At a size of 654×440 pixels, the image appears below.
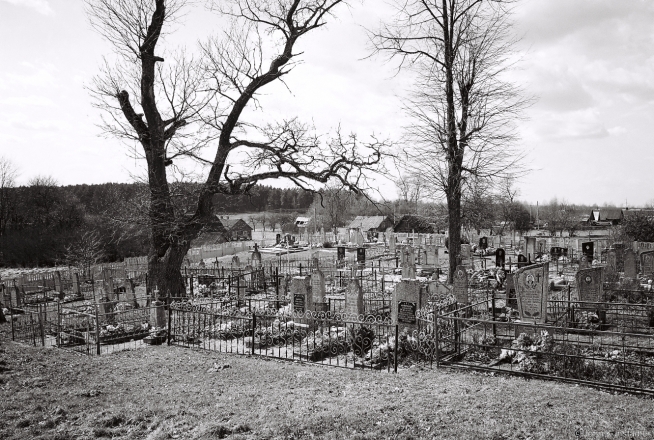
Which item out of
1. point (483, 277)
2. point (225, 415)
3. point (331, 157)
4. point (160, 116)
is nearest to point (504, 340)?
point (225, 415)

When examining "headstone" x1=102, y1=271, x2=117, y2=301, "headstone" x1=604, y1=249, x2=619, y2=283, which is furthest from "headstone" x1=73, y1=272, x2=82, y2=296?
"headstone" x1=604, y1=249, x2=619, y2=283

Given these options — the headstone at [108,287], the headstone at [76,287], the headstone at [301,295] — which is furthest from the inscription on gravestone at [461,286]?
the headstone at [76,287]

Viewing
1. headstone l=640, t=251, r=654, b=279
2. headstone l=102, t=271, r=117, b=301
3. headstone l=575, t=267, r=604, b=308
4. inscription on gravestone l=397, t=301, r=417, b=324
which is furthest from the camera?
headstone l=640, t=251, r=654, b=279

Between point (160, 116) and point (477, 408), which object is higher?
point (160, 116)

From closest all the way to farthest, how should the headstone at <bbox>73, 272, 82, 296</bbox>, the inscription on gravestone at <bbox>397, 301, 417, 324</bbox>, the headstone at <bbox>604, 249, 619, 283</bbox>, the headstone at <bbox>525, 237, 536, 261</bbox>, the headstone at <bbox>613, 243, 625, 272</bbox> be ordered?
the inscription on gravestone at <bbox>397, 301, 417, 324</bbox>, the headstone at <bbox>604, 249, 619, 283</bbox>, the headstone at <bbox>613, 243, 625, 272</bbox>, the headstone at <bbox>73, 272, 82, 296</bbox>, the headstone at <bbox>525, 237, 536, 261</bbox>

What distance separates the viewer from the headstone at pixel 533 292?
10719 mm

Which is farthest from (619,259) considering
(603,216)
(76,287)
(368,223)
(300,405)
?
(603,216)

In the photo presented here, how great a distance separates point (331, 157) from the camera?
59.4ft

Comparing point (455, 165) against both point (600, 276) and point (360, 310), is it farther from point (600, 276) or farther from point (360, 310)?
point (360, 310)

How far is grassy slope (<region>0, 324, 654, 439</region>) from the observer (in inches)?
228

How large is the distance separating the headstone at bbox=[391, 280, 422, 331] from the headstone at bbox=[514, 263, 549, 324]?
7.38 ft

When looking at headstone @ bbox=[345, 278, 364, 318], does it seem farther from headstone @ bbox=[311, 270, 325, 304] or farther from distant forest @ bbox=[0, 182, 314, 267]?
distant forest @ bbox=[0, 182, 314, 267]

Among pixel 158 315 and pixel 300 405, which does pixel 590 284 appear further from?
pixel 158 315

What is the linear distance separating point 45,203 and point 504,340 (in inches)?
2236
